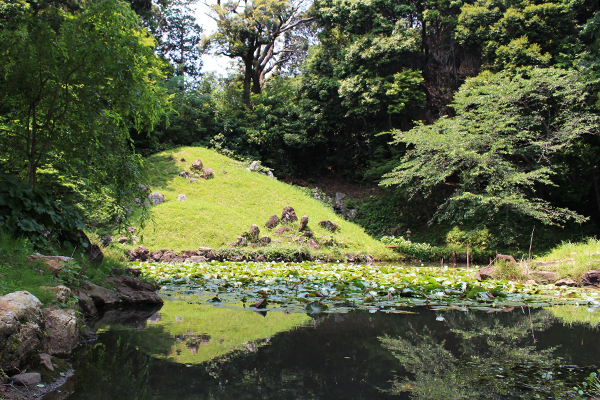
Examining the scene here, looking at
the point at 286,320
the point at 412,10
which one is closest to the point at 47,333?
the point at 286,320

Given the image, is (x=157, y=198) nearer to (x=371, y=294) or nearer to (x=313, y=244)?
(x=313, y=244)

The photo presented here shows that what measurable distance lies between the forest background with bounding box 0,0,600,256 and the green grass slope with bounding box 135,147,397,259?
5.13ft

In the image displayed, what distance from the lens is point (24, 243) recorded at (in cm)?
396

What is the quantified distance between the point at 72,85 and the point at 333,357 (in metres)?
4.58

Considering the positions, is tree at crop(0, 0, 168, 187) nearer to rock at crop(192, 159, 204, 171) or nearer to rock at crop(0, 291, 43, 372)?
rock at crop(0, 291, 43, 372)

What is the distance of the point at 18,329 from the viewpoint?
7.27 feet

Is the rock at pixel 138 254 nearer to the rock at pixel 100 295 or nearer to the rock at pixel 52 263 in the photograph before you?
the rock at pixel 100 295

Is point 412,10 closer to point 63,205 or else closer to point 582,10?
point 582,10

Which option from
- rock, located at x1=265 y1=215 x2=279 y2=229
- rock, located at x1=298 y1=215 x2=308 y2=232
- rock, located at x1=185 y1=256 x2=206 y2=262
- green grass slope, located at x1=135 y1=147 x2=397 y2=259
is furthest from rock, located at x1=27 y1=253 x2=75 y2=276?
rock, located at x1=265 y1=215 x2=279 y2=229

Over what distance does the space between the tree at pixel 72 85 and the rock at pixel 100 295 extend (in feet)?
5.37

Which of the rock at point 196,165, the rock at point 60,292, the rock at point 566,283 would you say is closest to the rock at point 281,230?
the rock at point 196,165

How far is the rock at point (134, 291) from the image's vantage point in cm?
461

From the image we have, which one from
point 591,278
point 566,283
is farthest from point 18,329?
point 591,278

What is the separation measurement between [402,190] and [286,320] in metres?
14.9
